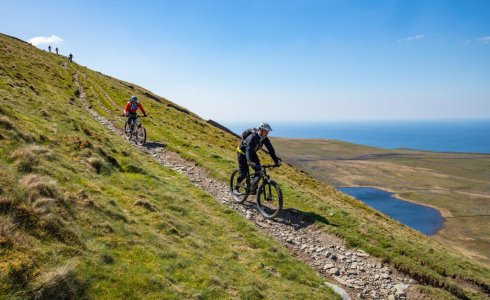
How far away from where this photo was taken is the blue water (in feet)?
326

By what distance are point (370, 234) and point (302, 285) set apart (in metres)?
7.49

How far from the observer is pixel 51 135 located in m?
A: 15.7

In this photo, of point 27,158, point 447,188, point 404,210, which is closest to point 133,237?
point 27,158

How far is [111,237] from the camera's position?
339 inches

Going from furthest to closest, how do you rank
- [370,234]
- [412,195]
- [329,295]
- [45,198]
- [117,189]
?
[412,195] < [370,234] < [117,189] < [329,295] < [45,198]

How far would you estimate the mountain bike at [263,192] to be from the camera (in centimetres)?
1616

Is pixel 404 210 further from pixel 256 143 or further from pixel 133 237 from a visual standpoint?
pixel 133 237

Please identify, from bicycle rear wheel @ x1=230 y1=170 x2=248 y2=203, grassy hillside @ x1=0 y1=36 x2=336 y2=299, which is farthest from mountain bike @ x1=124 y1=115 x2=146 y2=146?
bicycle rear wheel @ x1=230 y1=170 x2=248 y2=203

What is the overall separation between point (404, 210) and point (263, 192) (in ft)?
383

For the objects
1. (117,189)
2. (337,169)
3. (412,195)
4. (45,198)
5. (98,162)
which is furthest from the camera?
(337,169)

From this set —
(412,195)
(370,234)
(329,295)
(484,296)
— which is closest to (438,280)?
(484,296)

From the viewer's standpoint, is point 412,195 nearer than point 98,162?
No

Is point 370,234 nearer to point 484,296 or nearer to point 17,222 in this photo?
point 484,296

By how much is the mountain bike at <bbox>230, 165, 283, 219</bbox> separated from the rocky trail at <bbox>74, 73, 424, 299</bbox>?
393 mm
